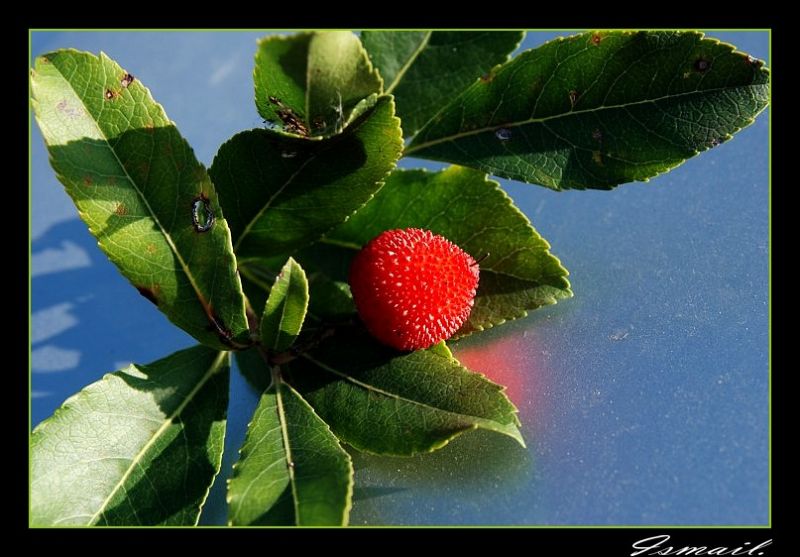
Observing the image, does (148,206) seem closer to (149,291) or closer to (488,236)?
(149,291)

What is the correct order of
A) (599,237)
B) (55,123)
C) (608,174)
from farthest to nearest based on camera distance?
1. (599,237)
2. (608,174)
3. (55,123)

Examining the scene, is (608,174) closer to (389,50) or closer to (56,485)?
(389,50)

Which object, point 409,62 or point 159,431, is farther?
point 409,62

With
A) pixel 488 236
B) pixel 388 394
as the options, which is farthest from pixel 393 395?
pixel 488 236

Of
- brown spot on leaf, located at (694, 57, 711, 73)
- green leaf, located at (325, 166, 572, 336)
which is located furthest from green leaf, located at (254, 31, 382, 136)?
brown spot on leaf, located at (694, 57, 711, 73)

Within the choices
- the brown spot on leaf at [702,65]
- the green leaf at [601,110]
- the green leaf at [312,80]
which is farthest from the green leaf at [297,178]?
the brown spot on leaf at [702,65]

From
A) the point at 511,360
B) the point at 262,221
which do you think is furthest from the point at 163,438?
the point at 511,360
